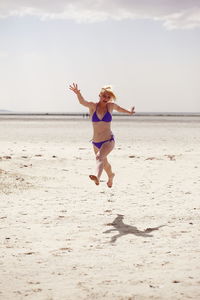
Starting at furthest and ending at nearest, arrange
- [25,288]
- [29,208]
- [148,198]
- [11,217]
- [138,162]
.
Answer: [138,162], [148,198], [29,208], [11,217], [25,288]

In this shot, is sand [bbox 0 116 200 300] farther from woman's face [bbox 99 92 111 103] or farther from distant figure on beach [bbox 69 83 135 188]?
woman's face [bbox 99 92 111 103]

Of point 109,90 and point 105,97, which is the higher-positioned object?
point 109,90

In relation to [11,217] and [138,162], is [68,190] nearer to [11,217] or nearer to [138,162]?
[11,217]

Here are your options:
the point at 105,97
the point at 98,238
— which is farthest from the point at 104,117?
the point at 98,238

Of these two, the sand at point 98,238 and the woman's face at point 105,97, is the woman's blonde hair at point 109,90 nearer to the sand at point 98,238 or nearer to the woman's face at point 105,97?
the woman's face at point 105,97

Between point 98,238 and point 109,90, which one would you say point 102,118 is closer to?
point 109,90

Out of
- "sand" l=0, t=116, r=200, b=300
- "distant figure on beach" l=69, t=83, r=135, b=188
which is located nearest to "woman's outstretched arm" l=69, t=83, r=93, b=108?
"distant figure on beach" l=69, t=83, r=135, b=188

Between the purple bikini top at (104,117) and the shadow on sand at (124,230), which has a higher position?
the purple bikini top at (104,117)

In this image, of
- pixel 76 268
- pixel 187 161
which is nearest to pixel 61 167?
pixel 187 161

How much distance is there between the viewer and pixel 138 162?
571 inches

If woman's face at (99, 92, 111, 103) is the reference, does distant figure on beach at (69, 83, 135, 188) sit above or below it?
below

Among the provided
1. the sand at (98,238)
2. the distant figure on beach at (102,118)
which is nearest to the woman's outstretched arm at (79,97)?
the distant figure on beach at (102,118)

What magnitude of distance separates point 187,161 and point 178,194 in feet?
19.9

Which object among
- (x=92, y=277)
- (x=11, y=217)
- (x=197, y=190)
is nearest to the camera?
(x=92, y=277)
